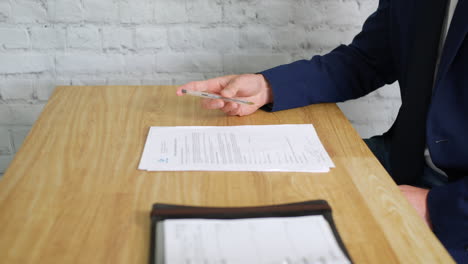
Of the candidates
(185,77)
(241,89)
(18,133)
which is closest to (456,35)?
(241,89)

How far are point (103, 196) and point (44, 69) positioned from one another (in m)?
0.97

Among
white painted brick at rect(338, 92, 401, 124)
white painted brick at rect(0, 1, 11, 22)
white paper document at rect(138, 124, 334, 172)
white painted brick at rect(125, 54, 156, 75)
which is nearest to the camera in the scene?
white paper document at rect(138, 124, 334, 172)

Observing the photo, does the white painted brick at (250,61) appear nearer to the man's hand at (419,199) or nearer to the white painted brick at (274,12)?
the white painted brick at (274,12)

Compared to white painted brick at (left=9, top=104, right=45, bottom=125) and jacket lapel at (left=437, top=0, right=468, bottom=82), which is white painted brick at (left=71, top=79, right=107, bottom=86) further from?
jacket lapel at (left=437, top=0, right=468, bottom=82)

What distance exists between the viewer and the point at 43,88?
5.00 ft

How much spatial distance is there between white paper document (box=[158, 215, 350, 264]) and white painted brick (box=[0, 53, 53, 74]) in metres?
1.09

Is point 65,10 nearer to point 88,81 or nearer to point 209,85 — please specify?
point 88,81

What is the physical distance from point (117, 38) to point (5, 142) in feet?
1.89

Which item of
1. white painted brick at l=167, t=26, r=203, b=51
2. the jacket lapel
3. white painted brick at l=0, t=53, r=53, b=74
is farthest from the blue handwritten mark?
white painted brick at l=0, t=53, r=53, b=74

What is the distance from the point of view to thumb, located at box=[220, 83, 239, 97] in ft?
3.17

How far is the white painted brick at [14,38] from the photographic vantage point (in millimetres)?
1429

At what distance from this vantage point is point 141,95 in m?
1.13

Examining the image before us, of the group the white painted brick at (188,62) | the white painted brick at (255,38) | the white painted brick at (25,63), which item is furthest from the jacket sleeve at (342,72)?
the white painted brick at (25,63)

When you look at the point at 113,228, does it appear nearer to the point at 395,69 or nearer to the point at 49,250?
the point at 49,250
